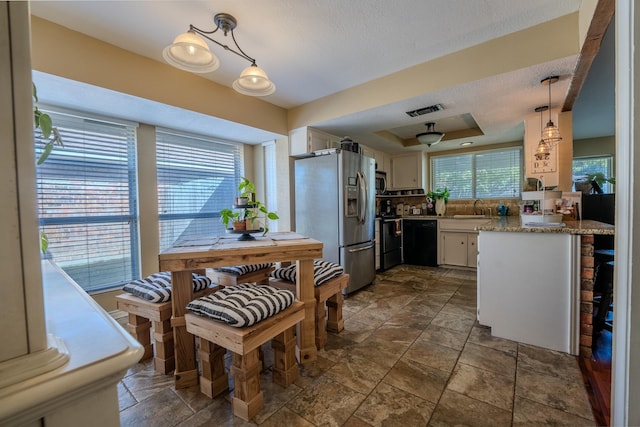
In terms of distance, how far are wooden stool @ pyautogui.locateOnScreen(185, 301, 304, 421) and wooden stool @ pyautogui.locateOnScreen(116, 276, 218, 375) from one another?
314 mm

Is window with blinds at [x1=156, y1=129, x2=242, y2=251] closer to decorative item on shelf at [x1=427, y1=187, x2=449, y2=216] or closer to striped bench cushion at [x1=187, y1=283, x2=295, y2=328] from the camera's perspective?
striped bench cushion at [x1=187, y1=283, x2=295, y2=328]

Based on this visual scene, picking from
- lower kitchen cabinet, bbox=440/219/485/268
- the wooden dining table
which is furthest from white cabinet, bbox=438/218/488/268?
the wooden dining table

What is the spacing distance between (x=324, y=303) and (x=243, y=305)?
88cm

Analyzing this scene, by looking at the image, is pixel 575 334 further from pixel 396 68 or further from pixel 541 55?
pixel 396 68

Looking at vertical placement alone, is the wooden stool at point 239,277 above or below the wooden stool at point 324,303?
above

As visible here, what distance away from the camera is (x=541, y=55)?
1.92 meters

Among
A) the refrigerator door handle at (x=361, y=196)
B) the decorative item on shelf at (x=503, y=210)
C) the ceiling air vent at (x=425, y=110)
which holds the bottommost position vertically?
the decorative item on shelf at (x=503, y=210)

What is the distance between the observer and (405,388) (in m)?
1.54

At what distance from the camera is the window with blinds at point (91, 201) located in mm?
2307

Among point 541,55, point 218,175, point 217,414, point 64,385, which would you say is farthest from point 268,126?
point 64,385

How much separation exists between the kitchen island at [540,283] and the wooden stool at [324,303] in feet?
3.94

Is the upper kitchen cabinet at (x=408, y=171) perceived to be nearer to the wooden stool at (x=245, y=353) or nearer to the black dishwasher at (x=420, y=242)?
the black dishwasher at (x=420, y=242)

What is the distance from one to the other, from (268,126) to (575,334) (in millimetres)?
3397

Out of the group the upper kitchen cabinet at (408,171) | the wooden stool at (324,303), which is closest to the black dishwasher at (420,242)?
the upper kitchen cabinet at (408,171)
